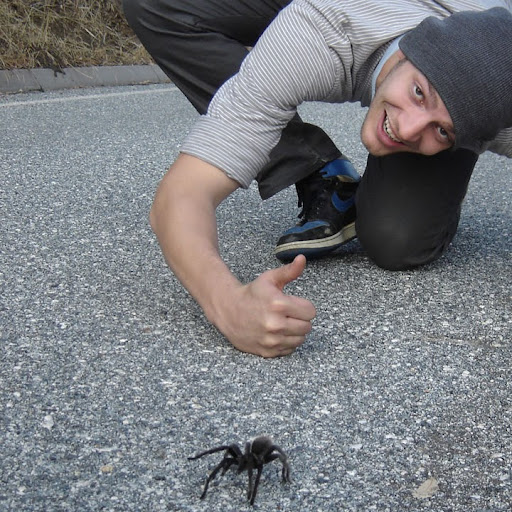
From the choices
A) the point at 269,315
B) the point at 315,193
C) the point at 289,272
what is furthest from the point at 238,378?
the point at 315,193

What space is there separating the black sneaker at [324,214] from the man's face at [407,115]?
2.34ft

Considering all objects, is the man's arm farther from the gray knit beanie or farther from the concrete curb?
the concrete curb

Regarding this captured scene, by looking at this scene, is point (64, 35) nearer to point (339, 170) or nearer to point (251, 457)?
point (339, 170)

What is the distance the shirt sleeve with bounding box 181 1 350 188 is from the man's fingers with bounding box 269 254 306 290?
1.73 feet

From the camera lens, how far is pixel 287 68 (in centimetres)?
275

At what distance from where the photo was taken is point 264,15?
356 centimetres

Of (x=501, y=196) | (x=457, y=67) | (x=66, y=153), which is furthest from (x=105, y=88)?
A: (x=457, y=67)

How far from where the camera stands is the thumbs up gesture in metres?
2.33

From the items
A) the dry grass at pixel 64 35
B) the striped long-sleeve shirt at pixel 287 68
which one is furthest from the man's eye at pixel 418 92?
the dry grass at pixel 64 35

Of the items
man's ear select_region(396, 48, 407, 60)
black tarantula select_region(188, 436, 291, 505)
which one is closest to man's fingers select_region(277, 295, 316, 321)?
black tarantula select_region(188, 436, 291, 505)

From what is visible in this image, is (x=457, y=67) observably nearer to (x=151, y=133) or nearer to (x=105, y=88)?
(x=151, y=133)

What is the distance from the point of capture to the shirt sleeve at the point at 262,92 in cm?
275

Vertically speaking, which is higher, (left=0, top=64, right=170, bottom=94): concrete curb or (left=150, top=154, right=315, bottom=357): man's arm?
(left=150, top=154, right=315, bottom=357): man's arm

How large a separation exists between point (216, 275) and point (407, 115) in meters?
0.74
